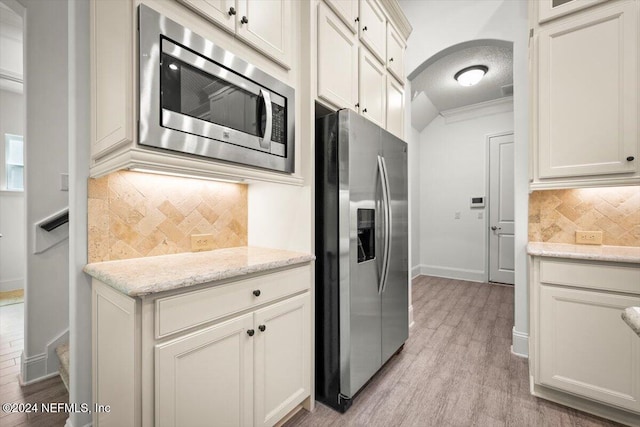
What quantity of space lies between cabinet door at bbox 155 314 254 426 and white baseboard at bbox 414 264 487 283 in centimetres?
467

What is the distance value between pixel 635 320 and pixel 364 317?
130 cm

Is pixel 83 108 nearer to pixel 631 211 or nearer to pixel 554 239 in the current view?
pixel 554 239

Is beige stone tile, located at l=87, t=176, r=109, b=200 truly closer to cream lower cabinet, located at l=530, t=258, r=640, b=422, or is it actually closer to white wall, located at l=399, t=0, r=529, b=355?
cream lower cabinet, located at l=530, t=258, r=640, b=422

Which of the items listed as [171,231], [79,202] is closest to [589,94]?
[171,231]

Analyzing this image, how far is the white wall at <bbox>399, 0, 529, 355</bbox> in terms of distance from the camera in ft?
7.87

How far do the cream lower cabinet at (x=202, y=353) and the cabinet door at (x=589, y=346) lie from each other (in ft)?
5.02

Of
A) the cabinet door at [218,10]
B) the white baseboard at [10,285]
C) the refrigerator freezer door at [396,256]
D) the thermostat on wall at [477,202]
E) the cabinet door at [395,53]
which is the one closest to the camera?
the cabinet door at [218,10]

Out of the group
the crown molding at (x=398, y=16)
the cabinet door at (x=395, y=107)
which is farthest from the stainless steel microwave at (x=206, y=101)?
the crown molding at (x=398, y=16)

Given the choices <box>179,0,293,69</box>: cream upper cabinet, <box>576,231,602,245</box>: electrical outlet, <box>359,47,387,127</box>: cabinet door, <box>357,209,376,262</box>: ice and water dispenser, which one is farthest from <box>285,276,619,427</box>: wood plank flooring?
<box>179,0,293,69</box>: cream upper cabinet

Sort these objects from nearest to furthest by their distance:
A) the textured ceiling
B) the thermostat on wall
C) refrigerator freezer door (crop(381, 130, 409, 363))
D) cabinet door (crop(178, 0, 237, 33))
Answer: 1. cabinet door (crop(178, 0, 237, 33))
2. refrigerator freezer door (crop(381, 130, 409, 363))
3. the textured ceiling
4. the thermostat on wall

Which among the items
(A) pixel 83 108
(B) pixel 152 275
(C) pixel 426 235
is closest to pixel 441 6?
(A) pixel 83 108

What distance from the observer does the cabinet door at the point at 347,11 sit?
1.81 metres

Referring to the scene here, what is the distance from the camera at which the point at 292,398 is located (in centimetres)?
153

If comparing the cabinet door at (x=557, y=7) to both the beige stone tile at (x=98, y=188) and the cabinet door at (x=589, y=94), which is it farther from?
the beige stone tile at (x=98, y=188)
